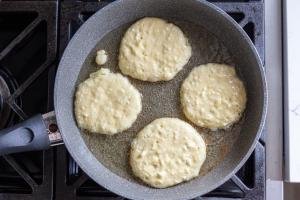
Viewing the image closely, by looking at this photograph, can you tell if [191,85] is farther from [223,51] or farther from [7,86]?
[7,86]

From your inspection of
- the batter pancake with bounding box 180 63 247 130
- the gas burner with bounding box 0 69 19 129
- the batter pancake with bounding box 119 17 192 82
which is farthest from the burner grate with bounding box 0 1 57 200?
the batter pancake with bounding box 180 63 247 130

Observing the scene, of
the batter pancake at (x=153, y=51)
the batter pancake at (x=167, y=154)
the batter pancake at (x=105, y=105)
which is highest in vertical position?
the batter pancake at (x=153, y=51)

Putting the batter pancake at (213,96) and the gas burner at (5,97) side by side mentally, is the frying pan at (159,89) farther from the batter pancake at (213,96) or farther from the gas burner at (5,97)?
the gas burner at (5,97)

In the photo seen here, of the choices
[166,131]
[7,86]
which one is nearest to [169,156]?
[166,131]

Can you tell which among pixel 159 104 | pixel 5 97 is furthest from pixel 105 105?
pixel 5 97

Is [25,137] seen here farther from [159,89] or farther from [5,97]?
[159,89]

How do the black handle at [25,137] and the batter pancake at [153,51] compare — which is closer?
the black handle at [25,137]

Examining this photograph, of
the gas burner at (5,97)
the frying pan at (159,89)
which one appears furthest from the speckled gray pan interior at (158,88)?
the gas burner at (5,97)
